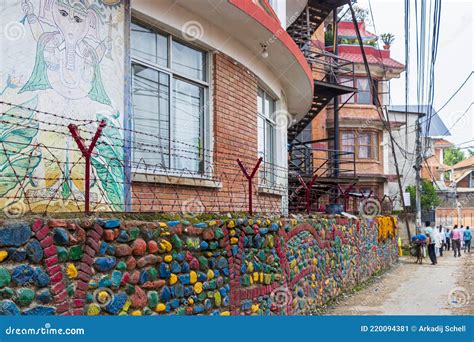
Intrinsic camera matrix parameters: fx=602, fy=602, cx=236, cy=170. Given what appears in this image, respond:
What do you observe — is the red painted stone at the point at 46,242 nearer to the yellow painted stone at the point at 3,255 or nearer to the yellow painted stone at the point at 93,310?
the yellow painted stone at the point at 3,255

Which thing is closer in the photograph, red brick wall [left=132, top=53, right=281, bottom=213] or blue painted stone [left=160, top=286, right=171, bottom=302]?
blue painted stone [left=160, top=286, right=171, bottom=302]

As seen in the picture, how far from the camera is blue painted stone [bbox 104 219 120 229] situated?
16.0 ft

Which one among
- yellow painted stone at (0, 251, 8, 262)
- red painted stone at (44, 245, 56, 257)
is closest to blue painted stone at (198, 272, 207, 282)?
red painted stone at (44, 245, 56, 257)

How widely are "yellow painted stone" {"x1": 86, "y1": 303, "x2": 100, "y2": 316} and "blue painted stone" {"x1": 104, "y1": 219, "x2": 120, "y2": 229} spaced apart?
0.62 meters

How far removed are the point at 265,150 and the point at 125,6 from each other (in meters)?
6.07

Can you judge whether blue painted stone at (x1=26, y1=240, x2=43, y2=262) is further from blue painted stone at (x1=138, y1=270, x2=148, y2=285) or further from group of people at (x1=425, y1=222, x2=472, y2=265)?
group of people at (x1=425, y1=222, x2=472, y2=265)

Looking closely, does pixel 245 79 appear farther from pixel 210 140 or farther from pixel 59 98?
pixel 59 98

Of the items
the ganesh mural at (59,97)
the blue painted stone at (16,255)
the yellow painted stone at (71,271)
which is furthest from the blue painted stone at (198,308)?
the blue painted stone at (16,255)

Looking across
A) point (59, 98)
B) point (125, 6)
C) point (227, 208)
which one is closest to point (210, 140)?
point (227, 208)

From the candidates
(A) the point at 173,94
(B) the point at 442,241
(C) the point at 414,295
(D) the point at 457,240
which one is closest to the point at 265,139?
(A) the point at 173,94

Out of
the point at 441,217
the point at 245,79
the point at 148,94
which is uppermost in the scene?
the point at 245,79

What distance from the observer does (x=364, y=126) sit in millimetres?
30359

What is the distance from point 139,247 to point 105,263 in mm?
459

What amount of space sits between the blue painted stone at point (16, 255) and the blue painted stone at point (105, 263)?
73cm
